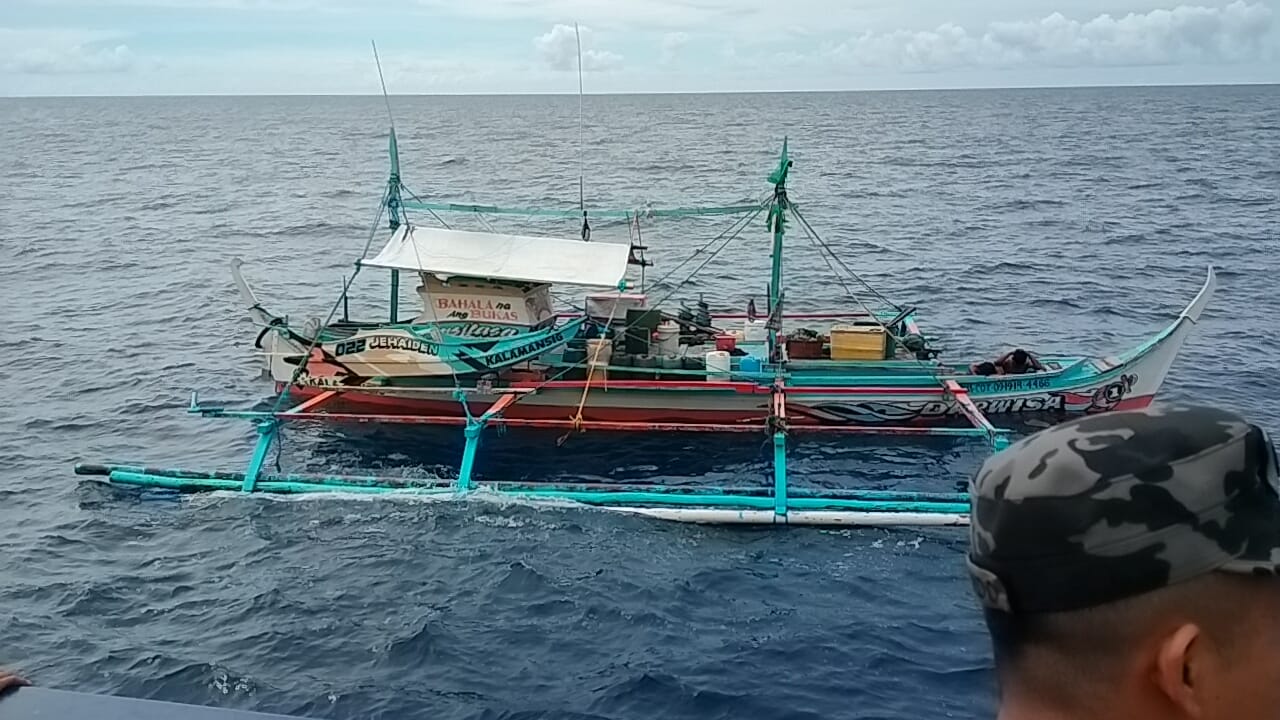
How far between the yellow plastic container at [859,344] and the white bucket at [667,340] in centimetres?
292

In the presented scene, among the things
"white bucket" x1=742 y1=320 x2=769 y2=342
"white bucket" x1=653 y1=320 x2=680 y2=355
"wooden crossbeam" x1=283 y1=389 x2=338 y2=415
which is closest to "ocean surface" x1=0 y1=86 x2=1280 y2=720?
"wooden crossbeam" x1=283 y1=389 x2=338 y2=415

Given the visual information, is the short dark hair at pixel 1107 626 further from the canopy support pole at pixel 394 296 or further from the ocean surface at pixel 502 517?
the canopy support pole at pixel 394 296

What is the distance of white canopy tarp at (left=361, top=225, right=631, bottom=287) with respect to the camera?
18.8m

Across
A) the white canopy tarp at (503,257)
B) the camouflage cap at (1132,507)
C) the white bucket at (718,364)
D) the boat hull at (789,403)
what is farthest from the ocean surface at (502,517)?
the camouflage cap at (1132,507)

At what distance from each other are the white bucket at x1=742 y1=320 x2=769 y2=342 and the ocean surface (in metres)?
2.47

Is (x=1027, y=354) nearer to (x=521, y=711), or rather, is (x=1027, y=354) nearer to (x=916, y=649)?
(x=916, y=649)

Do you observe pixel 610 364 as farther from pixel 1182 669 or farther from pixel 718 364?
pixel 1182 669

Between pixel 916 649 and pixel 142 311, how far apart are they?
97.6 feet

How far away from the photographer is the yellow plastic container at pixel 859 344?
19.6 meters

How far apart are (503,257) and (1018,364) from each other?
9.71 meters

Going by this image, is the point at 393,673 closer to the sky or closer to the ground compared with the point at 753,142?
closer to the ground

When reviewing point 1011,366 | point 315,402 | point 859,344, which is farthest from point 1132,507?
point 1011,366

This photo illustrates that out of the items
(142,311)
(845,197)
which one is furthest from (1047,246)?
(142,311)

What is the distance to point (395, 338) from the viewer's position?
1912 centimetres
